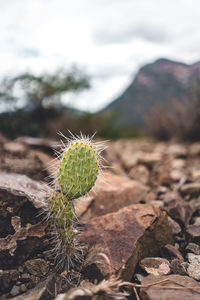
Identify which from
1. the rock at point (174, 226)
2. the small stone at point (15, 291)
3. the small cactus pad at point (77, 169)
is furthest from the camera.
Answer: the rock at point (174, 226)

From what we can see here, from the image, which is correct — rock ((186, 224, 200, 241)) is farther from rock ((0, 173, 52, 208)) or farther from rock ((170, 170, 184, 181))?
rock ((170, 170, 184, 181))

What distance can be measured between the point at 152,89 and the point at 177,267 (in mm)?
6374

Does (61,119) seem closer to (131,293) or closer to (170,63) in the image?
(170,63)

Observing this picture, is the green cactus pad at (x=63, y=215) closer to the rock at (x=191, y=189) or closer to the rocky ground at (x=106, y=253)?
the rocky ground at (x=106, y=253)

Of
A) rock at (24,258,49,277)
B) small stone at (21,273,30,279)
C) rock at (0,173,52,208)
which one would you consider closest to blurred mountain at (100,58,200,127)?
rock at (0,173,52,208)

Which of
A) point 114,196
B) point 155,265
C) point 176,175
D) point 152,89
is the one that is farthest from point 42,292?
point 152,89

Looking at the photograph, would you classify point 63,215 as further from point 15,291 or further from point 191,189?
point 191,189

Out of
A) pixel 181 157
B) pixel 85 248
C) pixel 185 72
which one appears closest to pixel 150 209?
pixel 85 248

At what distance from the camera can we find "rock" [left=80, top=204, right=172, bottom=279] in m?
1.83

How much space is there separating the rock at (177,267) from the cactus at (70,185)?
0.63 m

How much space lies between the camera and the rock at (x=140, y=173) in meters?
4.30

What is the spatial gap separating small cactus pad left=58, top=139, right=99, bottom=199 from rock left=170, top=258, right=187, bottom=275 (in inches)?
29.3

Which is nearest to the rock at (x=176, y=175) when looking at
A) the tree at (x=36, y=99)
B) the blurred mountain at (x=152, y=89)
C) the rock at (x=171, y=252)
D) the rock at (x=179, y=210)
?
the rock at (x=179, y=210)

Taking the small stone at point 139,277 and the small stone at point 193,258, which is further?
the small stone at point 193,258
